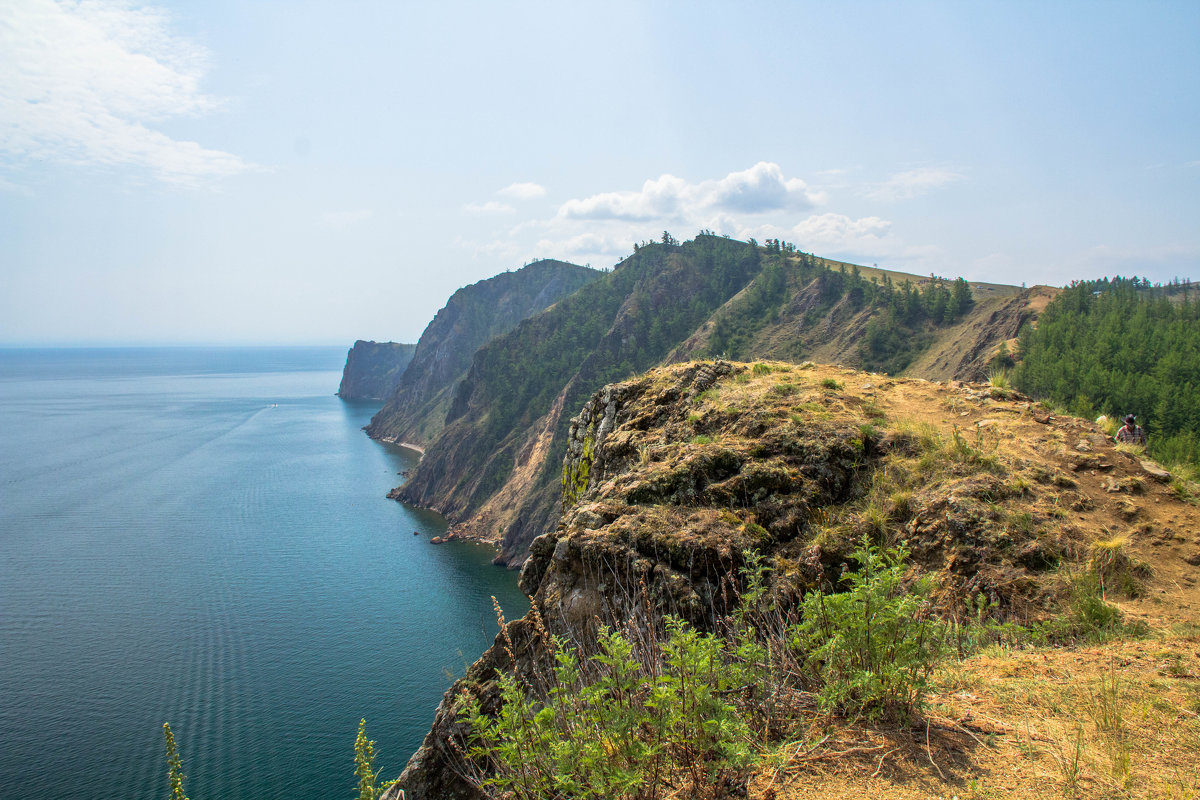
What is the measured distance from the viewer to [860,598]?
4.33 m

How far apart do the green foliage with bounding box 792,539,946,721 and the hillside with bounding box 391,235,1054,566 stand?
47510mm

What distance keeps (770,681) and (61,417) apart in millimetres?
169900

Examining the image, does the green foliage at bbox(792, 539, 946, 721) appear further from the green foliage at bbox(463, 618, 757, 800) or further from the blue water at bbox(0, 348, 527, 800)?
the blue water at bbox(0, 348, 527, 800)

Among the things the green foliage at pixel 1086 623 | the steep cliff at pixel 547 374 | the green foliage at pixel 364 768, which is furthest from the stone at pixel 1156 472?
the steep cliff at pixel 547 374

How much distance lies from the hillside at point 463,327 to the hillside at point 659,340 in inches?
628

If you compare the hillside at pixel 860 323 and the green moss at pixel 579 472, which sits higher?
the hillside at pixel 860 323

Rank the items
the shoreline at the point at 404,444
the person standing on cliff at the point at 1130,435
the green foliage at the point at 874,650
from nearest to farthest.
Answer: the green foliage at the point at 874,650, the person standing on cliff at the point at 1130,435, the shoreline at the point at 404,444

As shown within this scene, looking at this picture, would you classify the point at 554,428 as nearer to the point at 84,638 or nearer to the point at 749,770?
the point at 84,638

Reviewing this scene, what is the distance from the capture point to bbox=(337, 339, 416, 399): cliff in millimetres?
188500

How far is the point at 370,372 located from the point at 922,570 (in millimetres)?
199169

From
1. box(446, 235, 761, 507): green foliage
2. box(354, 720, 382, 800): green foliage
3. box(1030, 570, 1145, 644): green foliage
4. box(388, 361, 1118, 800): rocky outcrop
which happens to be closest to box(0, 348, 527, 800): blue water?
box(354, 720, 382, 800): green foliage

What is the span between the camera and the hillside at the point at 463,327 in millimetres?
133625

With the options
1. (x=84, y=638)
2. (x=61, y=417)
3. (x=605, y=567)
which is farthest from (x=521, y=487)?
(x=61, y=417)

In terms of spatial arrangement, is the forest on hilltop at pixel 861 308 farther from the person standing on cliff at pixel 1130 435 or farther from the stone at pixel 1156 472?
the stone at pixel 1156 472
